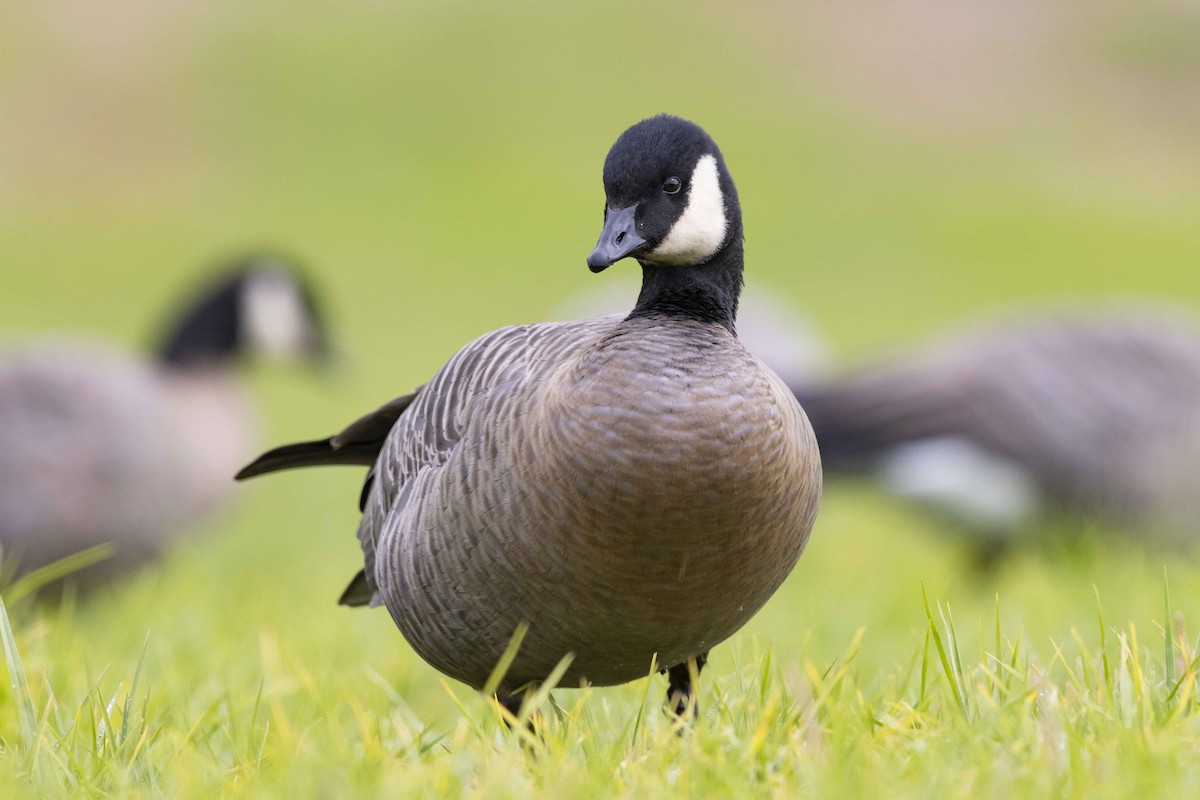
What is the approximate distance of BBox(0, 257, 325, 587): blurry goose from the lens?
6426mm

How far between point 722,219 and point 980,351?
454 centimetres

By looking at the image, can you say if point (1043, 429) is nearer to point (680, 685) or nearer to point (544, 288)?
point (680, 685)

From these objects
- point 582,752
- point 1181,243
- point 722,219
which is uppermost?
point 722,219

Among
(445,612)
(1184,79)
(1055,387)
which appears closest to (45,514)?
(445,612)

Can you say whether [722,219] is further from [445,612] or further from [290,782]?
[290,782]

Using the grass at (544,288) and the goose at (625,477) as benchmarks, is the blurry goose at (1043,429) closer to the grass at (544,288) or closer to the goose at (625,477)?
the grass at (544,288)

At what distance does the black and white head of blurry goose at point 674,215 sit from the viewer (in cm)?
299

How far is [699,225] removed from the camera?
3039 millimetres

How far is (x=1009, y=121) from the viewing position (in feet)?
117

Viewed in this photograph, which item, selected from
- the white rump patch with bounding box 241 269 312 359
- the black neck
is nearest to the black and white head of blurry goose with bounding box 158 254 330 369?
the white rump patch with bounding box 241 269 312 359

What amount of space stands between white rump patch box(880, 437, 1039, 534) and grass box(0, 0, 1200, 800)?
0.26 m

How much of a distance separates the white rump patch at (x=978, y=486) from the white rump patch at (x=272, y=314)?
12.3 feet

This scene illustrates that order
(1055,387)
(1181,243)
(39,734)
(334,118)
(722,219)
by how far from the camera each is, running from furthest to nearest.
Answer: (334,118) → (1181,243) → (1055,387) → (722,219) → (39,734)

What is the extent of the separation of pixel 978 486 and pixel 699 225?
4.39m
